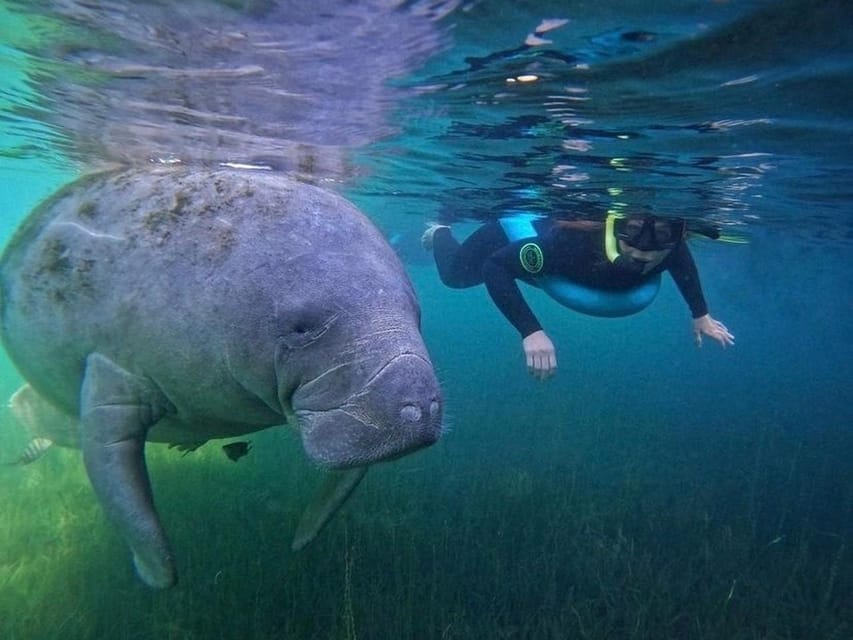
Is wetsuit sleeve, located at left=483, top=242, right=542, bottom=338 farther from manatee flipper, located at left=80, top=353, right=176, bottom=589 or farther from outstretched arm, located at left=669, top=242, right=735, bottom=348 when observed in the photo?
manatee flipper, located at left=80, top=353, right=176, bottom=589

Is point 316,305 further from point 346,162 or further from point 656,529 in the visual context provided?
point 346,162

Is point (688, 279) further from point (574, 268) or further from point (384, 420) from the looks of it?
point (384, 420)

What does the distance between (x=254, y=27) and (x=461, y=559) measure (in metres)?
5.63

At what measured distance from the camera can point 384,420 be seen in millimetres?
2656

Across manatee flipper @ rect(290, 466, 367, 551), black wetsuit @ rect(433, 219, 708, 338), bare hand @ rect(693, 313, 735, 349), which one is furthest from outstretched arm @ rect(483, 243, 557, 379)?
manatee flipper @ rect(290, 466, 367, 551)

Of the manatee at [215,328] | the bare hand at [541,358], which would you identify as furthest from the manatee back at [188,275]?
the bare hand at [541,358]

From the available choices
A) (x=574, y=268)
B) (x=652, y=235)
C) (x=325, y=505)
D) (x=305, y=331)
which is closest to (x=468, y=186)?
(x=574, y=268)

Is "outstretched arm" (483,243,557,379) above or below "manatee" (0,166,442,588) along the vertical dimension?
below

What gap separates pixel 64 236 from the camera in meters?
4.09

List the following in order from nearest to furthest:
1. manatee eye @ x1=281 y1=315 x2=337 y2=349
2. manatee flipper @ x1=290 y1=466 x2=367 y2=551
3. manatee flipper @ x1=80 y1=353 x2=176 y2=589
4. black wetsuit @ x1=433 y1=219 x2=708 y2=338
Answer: manatee eye @ x1=281 y1=315 x2=337 y2=349
manatee flipper @ x1=80 y1=353 x2=176 y2=589
manatee flipper @ x1=290 y1=466 x2=367 y2=551
black wetsuit @ x1=433 y1=219 x2=708 y2=338

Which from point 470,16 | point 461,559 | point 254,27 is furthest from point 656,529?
point 254,27

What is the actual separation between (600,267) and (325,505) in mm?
5695

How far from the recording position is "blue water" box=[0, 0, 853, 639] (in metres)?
5.21

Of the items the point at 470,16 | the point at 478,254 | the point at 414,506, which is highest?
the point at 470,16
